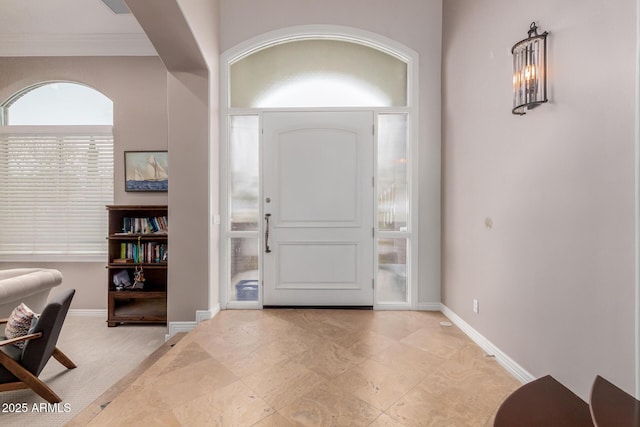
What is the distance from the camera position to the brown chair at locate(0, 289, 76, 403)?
205 cm

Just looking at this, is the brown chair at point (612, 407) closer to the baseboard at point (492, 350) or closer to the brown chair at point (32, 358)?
the baseboard at point (492, 350)

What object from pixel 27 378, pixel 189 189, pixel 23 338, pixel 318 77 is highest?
pixel 318 77

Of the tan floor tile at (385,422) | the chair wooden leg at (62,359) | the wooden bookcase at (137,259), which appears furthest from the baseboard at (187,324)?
the tan floor tile at (385,422)

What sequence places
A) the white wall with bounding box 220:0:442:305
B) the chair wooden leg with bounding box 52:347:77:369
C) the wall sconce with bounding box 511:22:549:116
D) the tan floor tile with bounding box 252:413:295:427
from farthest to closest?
the white wall with bounding box 220:0:442:305 → the chair wooden leg with bounding box 52:347:77:369 → the wall sconce with bounding box 511:22:549:116 → the tan floor tile with bounding box 252:413:295:427

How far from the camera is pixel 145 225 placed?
3.53 m

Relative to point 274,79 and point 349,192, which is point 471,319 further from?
point 274,79

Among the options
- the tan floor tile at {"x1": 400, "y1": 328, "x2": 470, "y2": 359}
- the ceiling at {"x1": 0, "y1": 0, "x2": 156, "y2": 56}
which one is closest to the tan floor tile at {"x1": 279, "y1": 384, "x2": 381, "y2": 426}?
the tan floor tile at {"x1": 400, "y1": 328, "x2": 470, "y2": 359}

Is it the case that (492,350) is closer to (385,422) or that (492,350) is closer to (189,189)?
(385,422)

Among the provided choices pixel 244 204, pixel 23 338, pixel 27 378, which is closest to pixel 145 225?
pixel 244 204

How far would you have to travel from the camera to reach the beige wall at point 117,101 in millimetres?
3760

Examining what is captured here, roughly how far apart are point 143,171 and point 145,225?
73 centimetres

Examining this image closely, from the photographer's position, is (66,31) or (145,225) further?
(66,31)

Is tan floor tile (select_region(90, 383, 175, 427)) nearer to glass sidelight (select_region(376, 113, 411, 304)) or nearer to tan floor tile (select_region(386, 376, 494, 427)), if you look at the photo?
tan floor tile (select_region(386, 376, 494, 427))

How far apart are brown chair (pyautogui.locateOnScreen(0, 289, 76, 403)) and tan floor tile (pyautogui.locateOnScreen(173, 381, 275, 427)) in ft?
4.29
